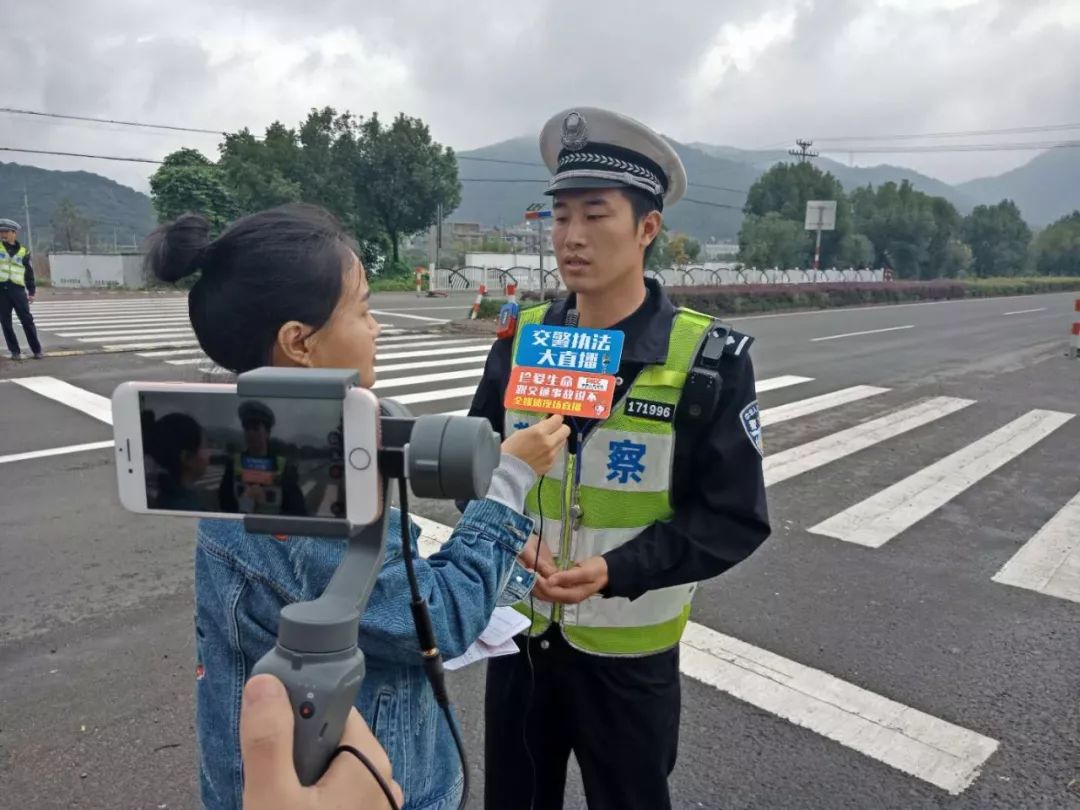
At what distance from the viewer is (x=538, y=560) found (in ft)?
5.34

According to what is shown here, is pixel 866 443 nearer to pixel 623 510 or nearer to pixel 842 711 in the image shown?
pixel 842 711

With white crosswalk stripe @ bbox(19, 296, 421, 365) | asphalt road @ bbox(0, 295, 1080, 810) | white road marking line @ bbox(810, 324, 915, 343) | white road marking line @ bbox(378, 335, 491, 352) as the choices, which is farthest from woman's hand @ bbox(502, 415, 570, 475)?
white road marking line @ bbox(810, 324, 915, 343)

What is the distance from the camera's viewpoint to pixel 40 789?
220 centimetres

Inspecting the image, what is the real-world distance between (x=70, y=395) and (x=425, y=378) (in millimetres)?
3552

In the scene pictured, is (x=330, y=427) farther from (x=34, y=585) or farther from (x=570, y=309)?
(x=34, y=585)

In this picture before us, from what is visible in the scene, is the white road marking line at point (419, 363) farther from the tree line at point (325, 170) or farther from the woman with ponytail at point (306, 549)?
the tree line at point (325, 170)

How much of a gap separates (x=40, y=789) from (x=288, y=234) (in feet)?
6.74

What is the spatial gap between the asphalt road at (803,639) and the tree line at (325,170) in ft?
77.2

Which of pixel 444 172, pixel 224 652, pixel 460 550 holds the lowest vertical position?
pixel 224 652

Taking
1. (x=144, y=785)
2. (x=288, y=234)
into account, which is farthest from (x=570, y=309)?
(x=144, y=785)

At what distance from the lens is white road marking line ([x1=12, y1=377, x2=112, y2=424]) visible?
6.85 metres

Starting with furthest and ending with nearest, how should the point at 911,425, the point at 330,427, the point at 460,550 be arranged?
the point at 911,425
the point at 460,550
the point at 330,427

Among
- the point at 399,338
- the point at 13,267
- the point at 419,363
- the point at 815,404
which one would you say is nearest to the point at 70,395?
the point at 13,267

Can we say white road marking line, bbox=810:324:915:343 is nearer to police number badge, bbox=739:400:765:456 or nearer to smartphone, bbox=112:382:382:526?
police number badge, bbox=739:400:765:456
